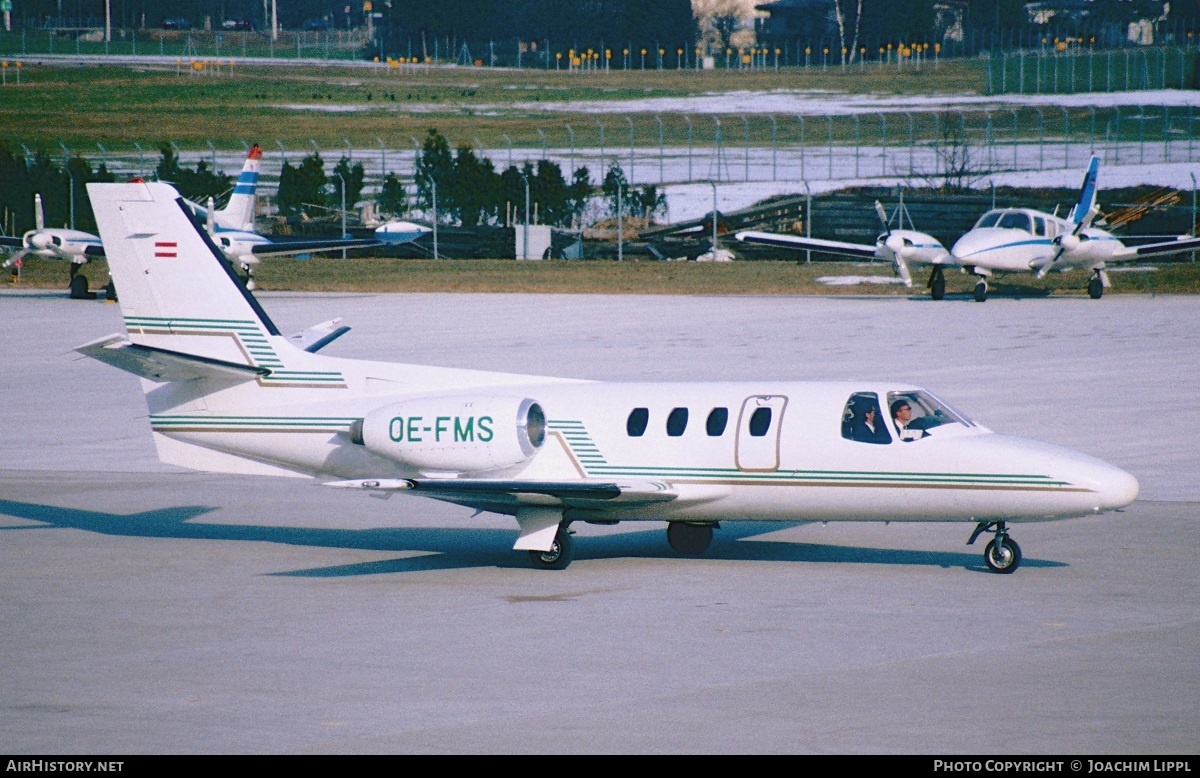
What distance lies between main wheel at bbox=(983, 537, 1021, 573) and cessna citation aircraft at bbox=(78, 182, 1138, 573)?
24 millimetres

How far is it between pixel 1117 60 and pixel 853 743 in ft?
304

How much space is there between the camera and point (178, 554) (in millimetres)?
19438

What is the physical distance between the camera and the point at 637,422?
18.3 meters

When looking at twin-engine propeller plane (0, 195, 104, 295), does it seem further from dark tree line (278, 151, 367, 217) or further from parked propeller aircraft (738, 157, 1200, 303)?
parked propeller aircraft (738, 157, 1200, 303)

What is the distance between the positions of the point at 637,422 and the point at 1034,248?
35.6m

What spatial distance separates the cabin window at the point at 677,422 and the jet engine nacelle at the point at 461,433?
4.76 feet

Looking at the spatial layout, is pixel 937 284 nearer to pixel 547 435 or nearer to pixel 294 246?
pixel 294 246

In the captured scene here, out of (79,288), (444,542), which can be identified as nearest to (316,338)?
(444,542)

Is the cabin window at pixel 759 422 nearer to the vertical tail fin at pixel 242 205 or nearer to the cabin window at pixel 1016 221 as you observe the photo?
the cabin window at pixel 1016 221

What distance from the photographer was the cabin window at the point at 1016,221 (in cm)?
5152

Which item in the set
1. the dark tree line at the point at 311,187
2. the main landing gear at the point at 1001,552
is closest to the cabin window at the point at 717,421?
the main landing gear at the point at 1001,552

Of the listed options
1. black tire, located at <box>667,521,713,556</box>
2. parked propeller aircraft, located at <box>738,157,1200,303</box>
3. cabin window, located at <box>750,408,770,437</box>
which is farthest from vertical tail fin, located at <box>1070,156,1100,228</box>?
cabin window, located at <box>750,408,770,437</box>
